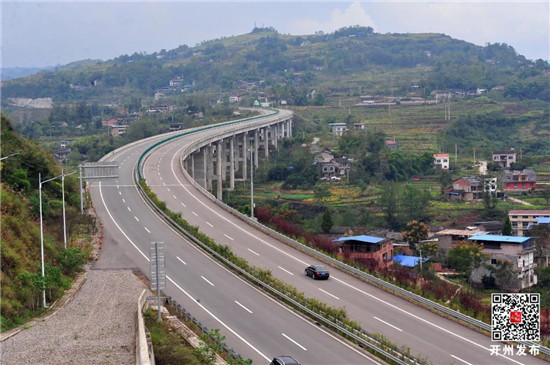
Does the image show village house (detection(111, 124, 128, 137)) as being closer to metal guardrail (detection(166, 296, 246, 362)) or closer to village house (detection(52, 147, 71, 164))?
village house (detection(52, 147, 71, 164))

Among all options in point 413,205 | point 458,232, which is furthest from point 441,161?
point 458,232

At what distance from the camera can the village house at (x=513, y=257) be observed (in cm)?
3978

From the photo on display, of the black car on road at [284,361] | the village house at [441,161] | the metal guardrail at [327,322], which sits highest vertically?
the black car on road at [284,361]

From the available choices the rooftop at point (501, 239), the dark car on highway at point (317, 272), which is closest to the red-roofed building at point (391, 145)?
the rooftop at point (501, 239)

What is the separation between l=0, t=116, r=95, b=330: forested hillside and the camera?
25.0 metres

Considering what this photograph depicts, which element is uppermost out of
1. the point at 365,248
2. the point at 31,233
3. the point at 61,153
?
the point at 31,233

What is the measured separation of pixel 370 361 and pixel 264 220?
2178 centimetres

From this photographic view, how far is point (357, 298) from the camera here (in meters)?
28.6

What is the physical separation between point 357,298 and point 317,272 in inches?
120

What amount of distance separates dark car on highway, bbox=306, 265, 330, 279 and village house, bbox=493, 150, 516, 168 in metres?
61.3

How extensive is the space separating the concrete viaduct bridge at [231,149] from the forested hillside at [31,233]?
1464 cm

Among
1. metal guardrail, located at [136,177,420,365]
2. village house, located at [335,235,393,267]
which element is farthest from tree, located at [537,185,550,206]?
metal guardrail, located at [136,177,420,365]

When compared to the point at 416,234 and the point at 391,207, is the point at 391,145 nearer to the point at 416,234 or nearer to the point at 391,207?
the point at 391,207

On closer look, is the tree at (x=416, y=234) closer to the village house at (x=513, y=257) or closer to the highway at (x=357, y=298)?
the village house at (x=513, y=257)
